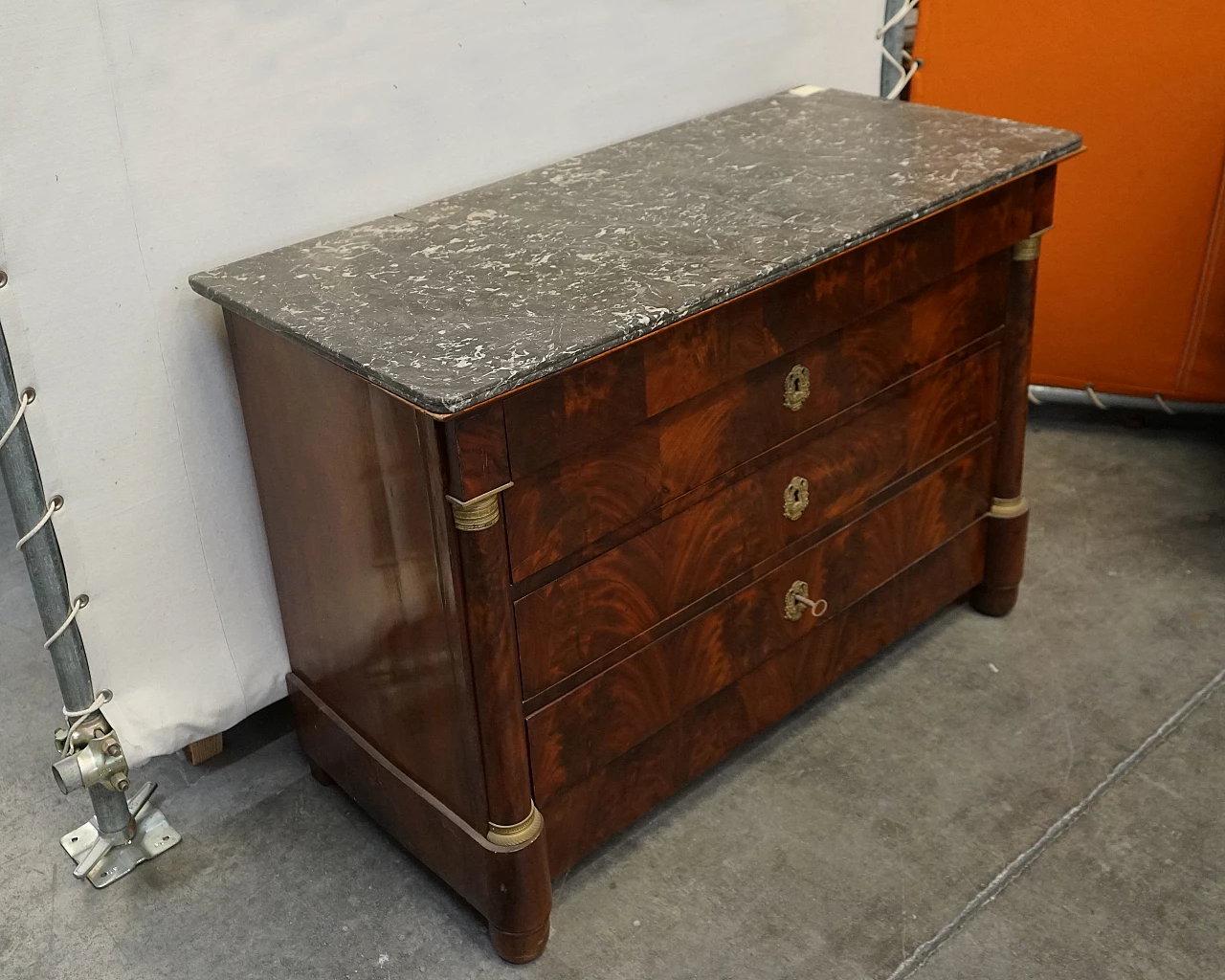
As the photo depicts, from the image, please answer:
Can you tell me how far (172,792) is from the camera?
206 centimetres

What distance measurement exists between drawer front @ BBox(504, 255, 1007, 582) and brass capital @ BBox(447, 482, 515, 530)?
43mm

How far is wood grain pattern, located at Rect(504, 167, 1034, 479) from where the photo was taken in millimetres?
1473

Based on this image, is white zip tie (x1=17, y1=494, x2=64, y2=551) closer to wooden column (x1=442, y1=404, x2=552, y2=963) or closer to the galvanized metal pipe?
the galvanized metal pipe

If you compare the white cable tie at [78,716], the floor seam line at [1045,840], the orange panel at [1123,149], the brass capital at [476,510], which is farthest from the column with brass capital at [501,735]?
the orange panel at [1123,149]

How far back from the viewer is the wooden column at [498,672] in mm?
1409

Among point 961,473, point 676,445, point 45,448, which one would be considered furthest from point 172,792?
point 961,473

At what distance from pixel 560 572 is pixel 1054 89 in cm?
158

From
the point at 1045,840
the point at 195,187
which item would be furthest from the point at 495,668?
the point at 1045,840

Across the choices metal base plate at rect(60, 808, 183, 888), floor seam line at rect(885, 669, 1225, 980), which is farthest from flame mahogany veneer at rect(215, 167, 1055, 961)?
floor seam line at rect(885, 669, 1225, 980)

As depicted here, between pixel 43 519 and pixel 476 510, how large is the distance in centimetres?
64

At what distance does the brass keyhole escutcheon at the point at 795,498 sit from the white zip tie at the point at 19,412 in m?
0.97

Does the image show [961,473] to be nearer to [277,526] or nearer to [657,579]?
[657,579]

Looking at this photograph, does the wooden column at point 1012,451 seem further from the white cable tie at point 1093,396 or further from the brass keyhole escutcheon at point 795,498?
the white cable tie at point 1093,396

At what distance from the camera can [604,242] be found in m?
1.70
